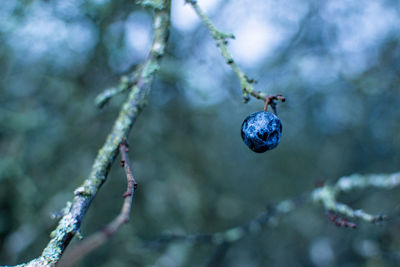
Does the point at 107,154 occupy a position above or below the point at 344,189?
below

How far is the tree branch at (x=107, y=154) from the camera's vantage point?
894 millimetres

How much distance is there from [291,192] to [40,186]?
4.25 m

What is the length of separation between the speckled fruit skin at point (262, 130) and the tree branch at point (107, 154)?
15.5 inches

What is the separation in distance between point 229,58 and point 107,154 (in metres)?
0.49

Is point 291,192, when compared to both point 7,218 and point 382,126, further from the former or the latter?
point 7,218

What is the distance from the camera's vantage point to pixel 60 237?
0.89 m

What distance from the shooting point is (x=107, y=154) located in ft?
3.62

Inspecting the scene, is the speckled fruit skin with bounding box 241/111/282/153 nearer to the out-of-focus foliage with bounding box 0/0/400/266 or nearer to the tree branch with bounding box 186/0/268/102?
the tree branch with bounding box 186/0/268/102

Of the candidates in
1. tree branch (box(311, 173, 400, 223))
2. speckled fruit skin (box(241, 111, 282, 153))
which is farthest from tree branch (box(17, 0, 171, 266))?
tree branch (box(311, 173, 400, 223))

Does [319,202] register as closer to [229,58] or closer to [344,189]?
[344,189]

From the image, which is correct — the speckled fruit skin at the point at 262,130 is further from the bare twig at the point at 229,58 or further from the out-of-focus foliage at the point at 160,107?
the out-of-focus foliage at the point at 160,107

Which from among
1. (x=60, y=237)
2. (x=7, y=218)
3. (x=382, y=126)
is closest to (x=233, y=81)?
(x=382, y=126)

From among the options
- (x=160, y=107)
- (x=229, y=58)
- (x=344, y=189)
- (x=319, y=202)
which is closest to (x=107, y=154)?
(x=229, y=58)

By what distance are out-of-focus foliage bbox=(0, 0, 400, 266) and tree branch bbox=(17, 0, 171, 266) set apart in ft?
5.07
